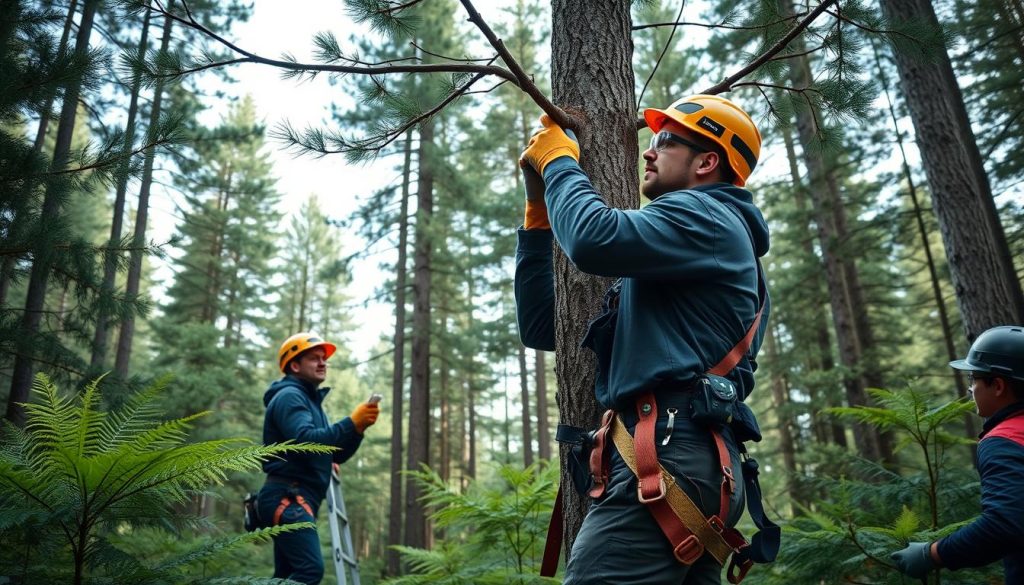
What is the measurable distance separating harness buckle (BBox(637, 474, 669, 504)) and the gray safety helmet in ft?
7.65

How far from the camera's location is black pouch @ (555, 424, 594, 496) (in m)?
2.55

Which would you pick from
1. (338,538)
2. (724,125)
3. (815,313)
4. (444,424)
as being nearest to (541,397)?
(815,313)

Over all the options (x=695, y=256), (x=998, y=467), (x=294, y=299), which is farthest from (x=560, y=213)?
(x=294, y=299)

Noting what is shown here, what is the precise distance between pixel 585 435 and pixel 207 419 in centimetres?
2088

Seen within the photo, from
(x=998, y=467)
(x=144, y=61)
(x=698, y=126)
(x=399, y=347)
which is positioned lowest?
(x=998, y=467)

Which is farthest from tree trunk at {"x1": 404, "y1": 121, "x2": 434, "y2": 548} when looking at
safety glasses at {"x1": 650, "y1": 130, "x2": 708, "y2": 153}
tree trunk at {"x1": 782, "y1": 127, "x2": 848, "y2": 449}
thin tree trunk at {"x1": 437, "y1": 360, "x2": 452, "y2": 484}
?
safety glasses at {"x1": 650, "y1": 130, "x2": 708, "y2": 153}

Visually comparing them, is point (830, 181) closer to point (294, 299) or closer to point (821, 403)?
point (821, 403)

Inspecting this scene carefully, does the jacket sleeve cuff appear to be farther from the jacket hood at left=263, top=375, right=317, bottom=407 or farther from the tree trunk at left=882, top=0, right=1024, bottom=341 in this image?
the tree trunk at left=882, top=0, right=1024, bottom=341

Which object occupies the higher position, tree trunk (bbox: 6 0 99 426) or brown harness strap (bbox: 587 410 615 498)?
tree trunk (bbox: 6 0 99 426)

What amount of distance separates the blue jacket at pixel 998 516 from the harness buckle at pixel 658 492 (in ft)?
6.01

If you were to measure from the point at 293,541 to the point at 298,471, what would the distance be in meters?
0.62

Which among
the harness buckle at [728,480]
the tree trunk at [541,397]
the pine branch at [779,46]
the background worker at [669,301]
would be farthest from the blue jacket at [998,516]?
the tree trunk at [541,397]

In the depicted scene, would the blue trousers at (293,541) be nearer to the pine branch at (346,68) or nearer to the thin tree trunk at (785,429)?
the pine branch at (346,68)

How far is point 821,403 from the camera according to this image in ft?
53.3
